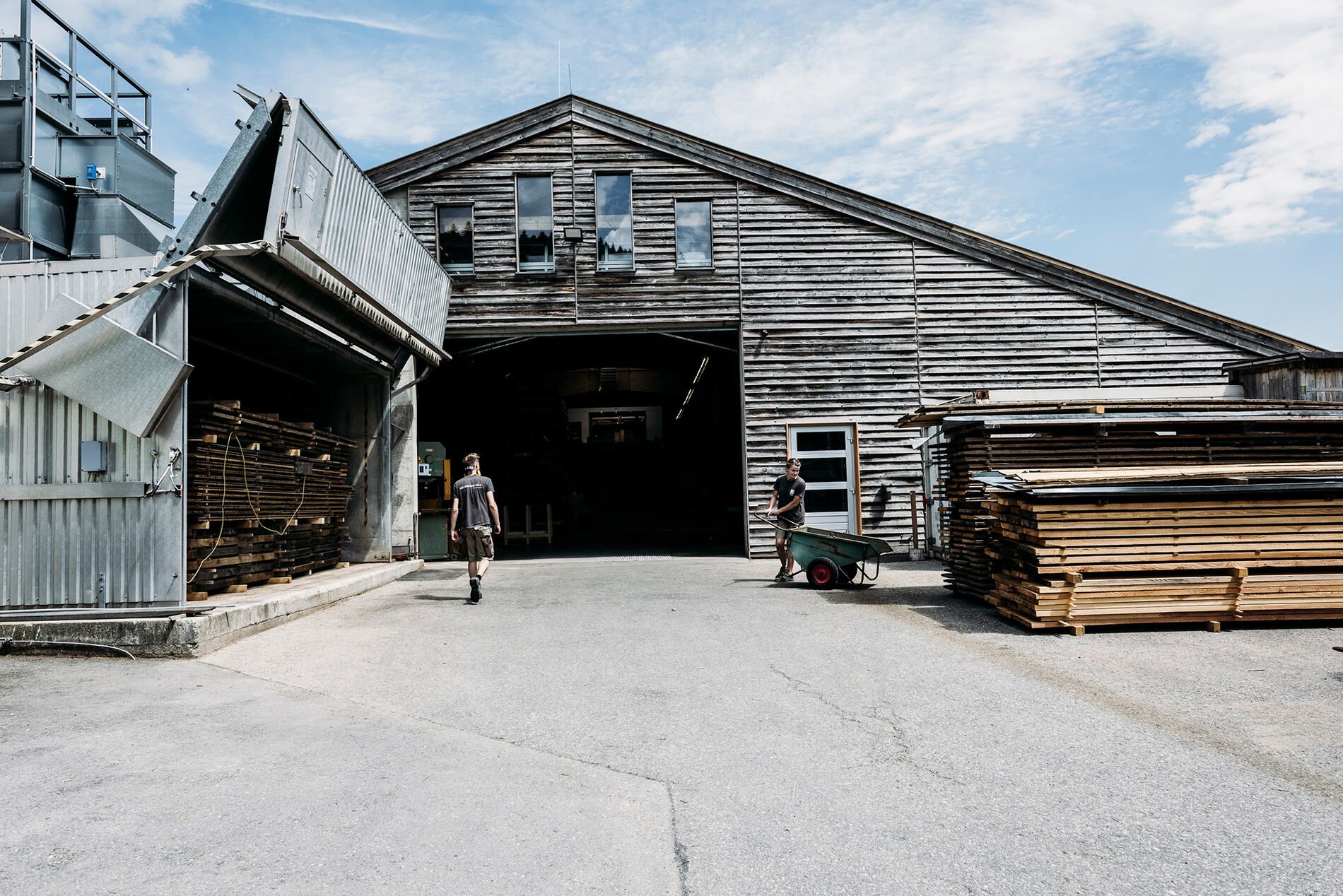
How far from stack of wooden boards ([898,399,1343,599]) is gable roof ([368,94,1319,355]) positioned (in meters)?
5.92

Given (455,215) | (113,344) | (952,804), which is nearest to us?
(952,804)

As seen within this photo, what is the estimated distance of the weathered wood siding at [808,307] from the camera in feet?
56.1

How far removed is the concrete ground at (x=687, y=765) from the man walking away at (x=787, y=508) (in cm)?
433

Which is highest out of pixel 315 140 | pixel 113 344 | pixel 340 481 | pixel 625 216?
pixel 625 216

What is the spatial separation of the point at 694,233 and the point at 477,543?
833 cm

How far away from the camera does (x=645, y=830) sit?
13.0 ft

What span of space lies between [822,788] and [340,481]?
37.2 feet

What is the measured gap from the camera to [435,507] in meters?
17.6

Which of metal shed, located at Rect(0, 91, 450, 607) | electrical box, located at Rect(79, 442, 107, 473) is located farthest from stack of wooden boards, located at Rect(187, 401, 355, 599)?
electrical box, located at Rect(79, 442, 107, 473)

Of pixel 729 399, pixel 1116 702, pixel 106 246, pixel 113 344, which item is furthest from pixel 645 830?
pixel 729 399

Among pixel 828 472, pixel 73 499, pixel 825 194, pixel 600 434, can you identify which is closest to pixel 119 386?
pixel 73 499

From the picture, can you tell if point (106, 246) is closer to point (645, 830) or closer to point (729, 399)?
point (645, 830)

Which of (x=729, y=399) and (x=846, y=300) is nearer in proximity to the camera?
(x=846, y=300)

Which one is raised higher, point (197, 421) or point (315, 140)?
point (315, 140)
